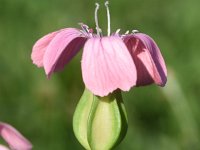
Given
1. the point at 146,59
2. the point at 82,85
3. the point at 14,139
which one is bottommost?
the point at 82,85

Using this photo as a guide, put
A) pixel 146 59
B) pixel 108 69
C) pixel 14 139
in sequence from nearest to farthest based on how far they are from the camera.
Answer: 1. pixel 108 69
2. pixel 146 59
3. pixel 14 139

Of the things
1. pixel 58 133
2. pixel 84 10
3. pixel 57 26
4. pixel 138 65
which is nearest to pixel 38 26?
pixel 57 26

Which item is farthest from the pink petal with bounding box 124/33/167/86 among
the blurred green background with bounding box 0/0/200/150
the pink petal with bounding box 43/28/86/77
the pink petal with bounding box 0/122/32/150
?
the blurred green background with bounding box 0/0/200/150

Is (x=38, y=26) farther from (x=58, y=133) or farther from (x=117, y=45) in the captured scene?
(x=117, y=45)

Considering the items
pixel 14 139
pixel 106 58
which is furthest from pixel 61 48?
pixel 14 139

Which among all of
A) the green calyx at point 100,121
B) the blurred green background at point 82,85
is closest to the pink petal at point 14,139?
the green calyx at point 100,121

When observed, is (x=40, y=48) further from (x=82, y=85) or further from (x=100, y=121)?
(x=82, y=85)
